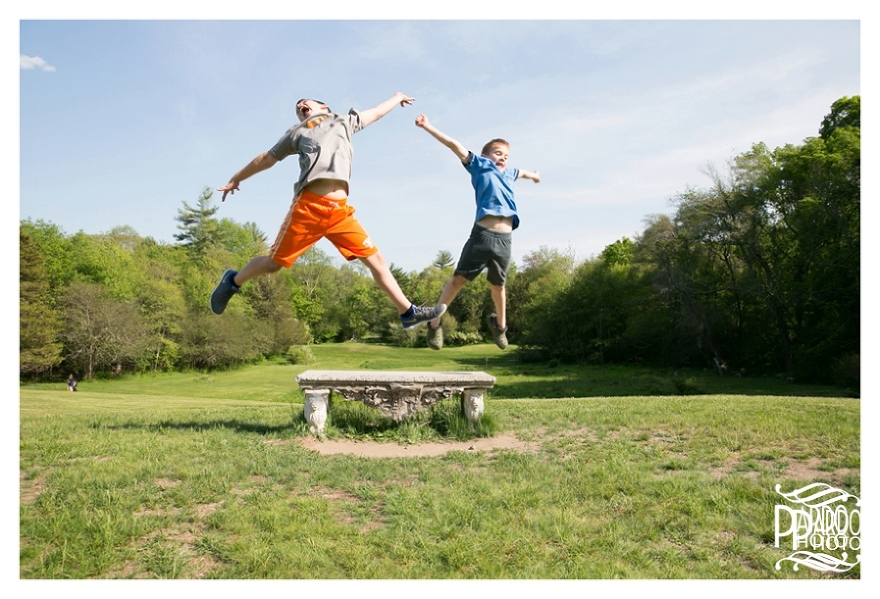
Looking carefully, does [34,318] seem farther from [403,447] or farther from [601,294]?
[601,294]

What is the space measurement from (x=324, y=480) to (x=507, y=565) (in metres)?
1.95

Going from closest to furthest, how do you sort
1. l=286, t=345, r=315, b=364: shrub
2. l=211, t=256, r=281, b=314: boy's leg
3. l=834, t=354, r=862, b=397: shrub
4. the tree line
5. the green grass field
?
the green grass field
l=211, t=256, r=281, b=314: boy's leg
l=834, t=354, r=862, b=397: shrub
the tree line
l=286, t=345, r=315, b=364: shrub

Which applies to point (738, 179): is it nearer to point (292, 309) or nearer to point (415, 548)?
point (292, 309)

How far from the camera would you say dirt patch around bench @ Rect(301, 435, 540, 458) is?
6.03m

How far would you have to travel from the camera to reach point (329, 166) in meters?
4.01

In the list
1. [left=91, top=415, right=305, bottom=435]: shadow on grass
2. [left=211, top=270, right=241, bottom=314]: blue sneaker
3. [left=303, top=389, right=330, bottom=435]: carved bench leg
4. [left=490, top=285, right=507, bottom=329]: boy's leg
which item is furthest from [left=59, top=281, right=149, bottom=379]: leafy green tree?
[left=490, top=285, right=507, bottom=329]: boy's leg

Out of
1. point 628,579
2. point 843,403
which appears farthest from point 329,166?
point 843,403

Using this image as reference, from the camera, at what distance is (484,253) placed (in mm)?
4461

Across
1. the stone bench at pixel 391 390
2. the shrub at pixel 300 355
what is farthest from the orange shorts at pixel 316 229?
the shrub at pixel 300 355

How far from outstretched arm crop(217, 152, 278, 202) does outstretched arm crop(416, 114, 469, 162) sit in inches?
44.0

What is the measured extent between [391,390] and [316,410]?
2.88 ft

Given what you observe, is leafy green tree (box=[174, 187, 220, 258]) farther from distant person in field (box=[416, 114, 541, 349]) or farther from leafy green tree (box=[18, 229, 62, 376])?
distant person in field (box=[416, 114, 541, 349])

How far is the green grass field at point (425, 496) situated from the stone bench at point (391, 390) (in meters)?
0.25

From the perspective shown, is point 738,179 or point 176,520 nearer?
point 176,520
